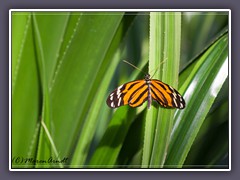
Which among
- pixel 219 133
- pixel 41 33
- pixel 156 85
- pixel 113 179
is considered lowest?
pixel 113 179

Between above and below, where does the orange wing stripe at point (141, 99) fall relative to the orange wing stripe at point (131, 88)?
below

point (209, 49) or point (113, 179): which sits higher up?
point (209, 49)

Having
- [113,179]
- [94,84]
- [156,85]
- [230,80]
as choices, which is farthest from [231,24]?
[113,179]

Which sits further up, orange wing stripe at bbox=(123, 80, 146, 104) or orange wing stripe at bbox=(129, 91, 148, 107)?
orange wing stripe at bbox=(123, 80, 146, 104)

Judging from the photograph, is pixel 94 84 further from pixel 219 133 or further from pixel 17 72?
pixel 219 133
